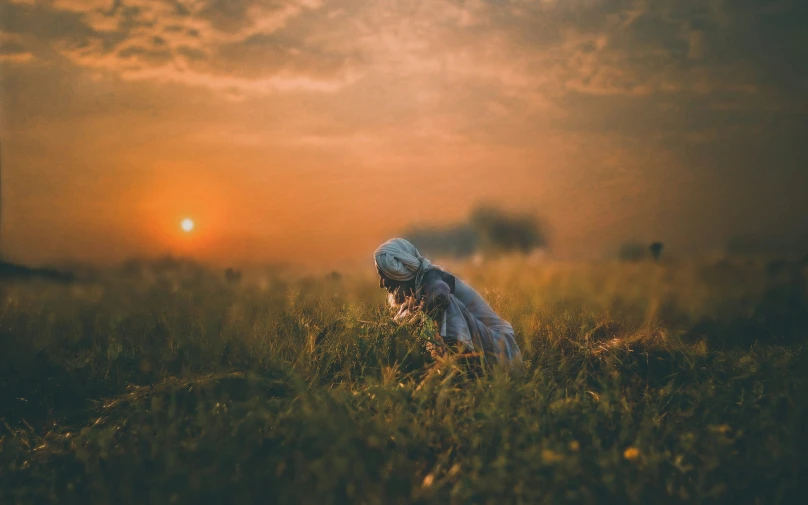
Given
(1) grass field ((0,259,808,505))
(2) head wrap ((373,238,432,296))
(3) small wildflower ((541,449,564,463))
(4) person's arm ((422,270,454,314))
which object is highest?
(2) head wrap ((373,238,432,296))

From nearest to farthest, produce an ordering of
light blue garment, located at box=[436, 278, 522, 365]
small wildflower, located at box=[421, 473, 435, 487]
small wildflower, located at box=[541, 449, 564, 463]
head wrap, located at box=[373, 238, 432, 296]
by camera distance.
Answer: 1. small wildflower, located at box=[541, 449, 564, 463]
2. small wildflower, located at box=[421, 473, 435, 487]
3. light blue garment, located at box=[436, 278, 522, 365]
4. head wrap, located at box=[373, 238, 432, 296]

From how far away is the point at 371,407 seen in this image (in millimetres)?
4207

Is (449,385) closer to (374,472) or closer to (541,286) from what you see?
(374,472)

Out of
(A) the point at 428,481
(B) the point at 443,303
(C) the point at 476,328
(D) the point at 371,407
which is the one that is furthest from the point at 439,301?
(A) the point at 428,481

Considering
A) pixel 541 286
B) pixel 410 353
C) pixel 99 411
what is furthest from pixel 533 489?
pixel 541 286

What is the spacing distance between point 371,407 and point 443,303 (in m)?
1.46

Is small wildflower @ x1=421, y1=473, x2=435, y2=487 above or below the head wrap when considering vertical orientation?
below

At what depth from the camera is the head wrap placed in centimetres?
555

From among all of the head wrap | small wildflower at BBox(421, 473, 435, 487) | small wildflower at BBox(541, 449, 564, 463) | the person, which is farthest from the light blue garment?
small wildflower at BBox(421, 473, 435, 487)

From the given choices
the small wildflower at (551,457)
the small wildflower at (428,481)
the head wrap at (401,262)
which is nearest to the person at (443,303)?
the head wrap at (401,262)

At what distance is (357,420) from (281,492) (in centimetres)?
83

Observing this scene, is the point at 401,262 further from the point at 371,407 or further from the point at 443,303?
the point at 371,407

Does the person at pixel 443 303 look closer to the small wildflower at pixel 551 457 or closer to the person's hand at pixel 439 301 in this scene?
the person's hand at pixel 439 301

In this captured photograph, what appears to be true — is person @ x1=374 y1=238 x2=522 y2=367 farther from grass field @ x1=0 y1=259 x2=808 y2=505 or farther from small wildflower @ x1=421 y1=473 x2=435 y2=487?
small wildflower @ x1=421 y1=473 x2=435 y2=487
